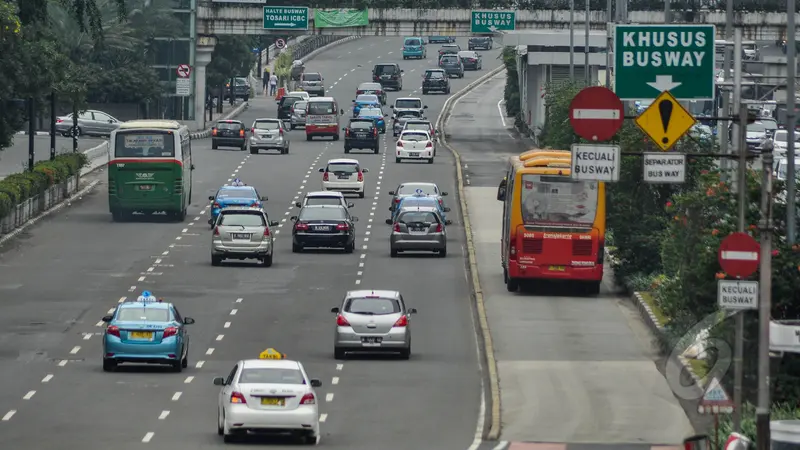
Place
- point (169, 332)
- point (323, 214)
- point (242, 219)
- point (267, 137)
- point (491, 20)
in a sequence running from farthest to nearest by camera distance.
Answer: point (491, 20) → point (267, 137) → point (323, 214) → point (242, 219) → point (169, 332)

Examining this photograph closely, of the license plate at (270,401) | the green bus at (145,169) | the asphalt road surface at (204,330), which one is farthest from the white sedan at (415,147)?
the license plate at (270,401)

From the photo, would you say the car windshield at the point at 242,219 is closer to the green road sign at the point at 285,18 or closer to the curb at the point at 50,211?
the curb at the point at 50,211

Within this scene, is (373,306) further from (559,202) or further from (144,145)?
(144,145)

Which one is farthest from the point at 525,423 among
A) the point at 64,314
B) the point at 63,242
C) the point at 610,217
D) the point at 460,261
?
the point at 63,242

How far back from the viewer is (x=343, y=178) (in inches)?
2608

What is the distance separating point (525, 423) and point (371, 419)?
8.37ft

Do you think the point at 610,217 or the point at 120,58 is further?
the point at 120,58

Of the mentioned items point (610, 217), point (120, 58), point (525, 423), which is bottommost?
point (525, 423)

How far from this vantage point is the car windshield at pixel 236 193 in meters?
58.5

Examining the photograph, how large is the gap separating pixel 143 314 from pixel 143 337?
1.59ft

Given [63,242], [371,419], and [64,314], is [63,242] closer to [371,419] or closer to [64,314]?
[64,314]

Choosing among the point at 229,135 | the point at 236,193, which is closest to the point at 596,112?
the point at 236,193

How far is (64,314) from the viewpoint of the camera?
4109 centimetres

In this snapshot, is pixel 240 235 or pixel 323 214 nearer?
pixel 240 235
